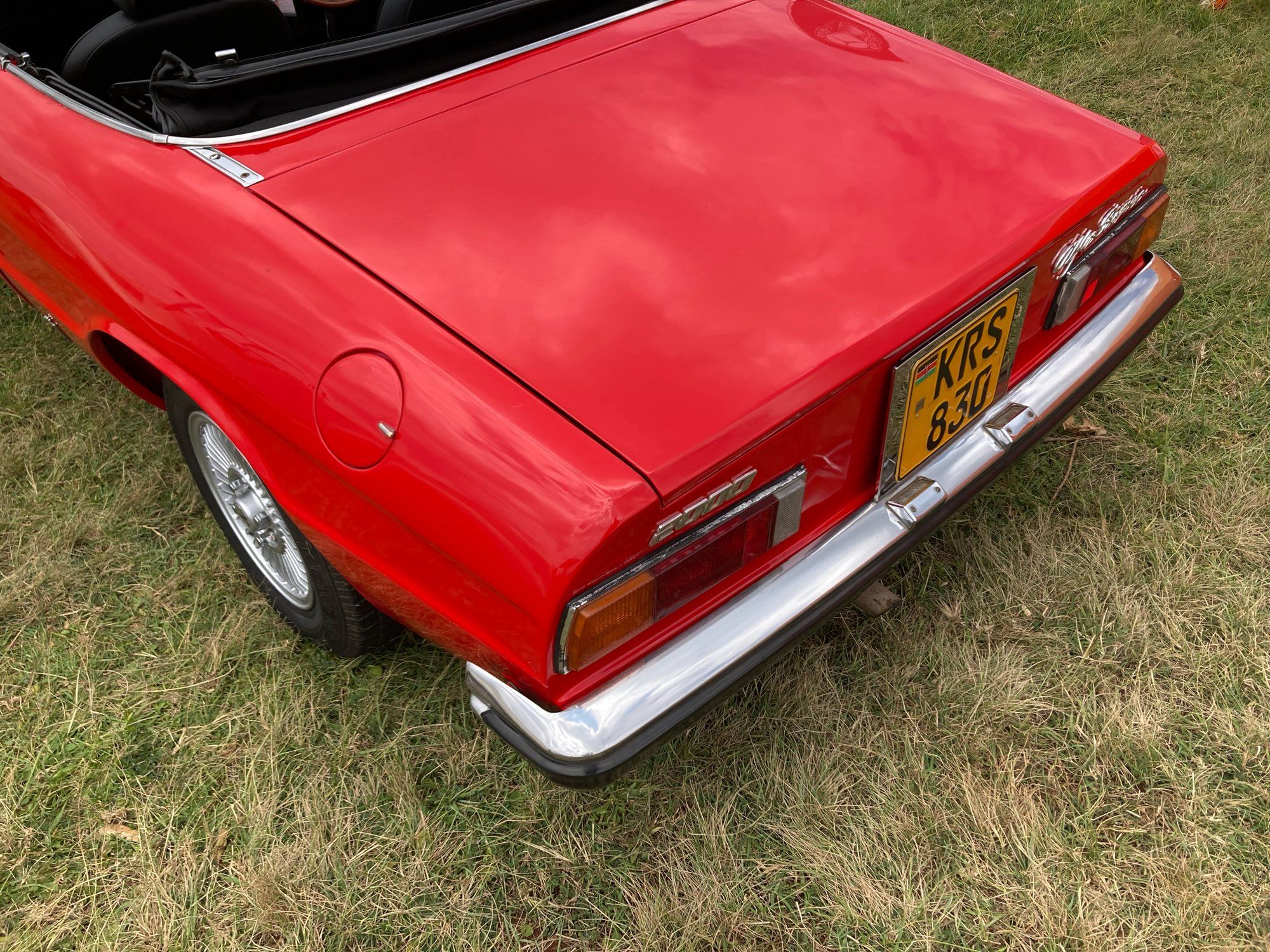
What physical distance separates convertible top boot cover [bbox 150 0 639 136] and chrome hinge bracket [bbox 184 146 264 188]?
75 millimetres

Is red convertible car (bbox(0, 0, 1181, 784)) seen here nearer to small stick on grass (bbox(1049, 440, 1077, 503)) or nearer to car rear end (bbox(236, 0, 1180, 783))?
car rear end (bbox(236, 0, 1180, 783))

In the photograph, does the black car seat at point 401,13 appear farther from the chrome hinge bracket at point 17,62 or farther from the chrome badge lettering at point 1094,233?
the chrome badge lettering at point 1094,233

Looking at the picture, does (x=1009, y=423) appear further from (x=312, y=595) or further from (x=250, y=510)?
(x=250, y=510)

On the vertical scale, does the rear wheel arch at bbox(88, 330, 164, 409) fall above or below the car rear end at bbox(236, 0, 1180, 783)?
below

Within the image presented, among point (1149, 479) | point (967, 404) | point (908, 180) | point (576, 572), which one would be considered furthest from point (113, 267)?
point (1149, 479)

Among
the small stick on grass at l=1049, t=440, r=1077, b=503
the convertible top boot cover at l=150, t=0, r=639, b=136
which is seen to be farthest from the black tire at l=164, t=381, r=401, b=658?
the small stick on grass at l=1049, t=440, r=1077, b=503

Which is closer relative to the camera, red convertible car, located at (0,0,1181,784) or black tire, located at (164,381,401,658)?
red convertible car, located at (0,0,1181,784)

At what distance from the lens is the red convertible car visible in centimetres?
150

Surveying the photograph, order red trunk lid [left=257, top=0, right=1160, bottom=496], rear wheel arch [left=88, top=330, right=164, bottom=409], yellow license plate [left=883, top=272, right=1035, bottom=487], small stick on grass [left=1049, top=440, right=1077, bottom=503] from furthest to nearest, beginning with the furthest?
1. small stick on grass [left=1049, top=440, right=1077, bottom=503]
2. rear wheel arch [left=88, top=330, right=164, bottom=409]
3. yellow license plate [left=883, top=272, right=1035, bottom=487]
4. red trunk lid [left=257, top=0, right=1160, bottom=496]

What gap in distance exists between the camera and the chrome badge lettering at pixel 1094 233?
196 cm

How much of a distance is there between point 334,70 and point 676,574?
135 cm

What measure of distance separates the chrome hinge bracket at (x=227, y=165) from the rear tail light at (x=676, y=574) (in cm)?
106

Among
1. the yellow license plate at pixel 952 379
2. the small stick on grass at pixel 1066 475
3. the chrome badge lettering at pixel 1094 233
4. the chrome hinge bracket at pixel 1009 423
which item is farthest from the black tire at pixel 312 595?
the small stick on grass at pixel 1066 475

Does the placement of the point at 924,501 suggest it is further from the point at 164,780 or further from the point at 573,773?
the point at 164,780
